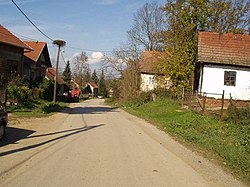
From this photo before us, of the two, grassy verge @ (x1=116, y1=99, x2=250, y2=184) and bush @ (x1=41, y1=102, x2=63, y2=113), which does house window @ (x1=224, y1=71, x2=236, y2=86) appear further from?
bush @ (x1=41, y1=102, x2=63, y2=113)

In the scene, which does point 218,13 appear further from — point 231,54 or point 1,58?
point 1,58

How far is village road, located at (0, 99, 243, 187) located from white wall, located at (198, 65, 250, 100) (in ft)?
56.5

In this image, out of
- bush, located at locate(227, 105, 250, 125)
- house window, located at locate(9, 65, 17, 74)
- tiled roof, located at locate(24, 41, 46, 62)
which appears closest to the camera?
bush, located at locate(227, 105, 250, 125)

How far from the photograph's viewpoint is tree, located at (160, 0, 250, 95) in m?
34.2

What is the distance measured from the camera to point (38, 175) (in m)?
7.04

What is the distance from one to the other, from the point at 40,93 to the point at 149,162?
2905 centimetres

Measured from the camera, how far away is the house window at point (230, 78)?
1163 inches

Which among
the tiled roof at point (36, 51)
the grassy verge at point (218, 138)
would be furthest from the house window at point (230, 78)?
the tiled roof at point (36, 51)

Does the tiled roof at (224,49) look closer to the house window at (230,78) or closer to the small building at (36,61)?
the house window at (230,78)

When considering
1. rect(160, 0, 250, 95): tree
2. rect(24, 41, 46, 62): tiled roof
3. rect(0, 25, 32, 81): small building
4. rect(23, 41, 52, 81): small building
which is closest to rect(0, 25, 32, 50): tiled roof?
rect(0, 25, 32, 81): small building

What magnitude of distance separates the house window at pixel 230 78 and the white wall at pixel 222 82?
245mm

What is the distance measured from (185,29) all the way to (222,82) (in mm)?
8322

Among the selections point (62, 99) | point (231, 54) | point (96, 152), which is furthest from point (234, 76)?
point (62, 99)

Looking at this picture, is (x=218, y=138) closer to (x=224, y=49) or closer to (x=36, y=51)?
(x=224, y=49)
